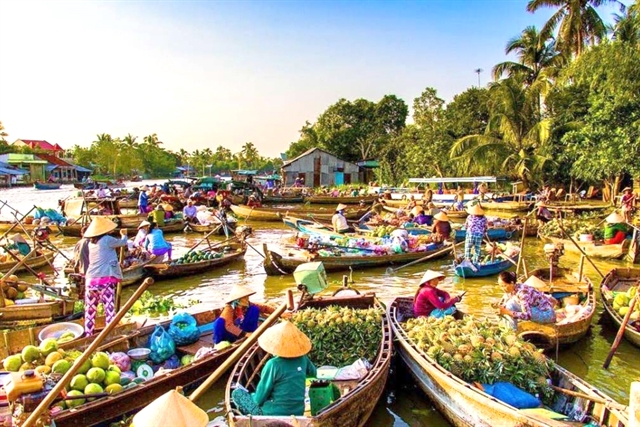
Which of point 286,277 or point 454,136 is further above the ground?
point 454,136

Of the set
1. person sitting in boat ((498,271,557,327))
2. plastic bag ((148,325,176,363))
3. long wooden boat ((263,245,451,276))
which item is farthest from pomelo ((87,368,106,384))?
long wooden boat ((263,245,451,276))

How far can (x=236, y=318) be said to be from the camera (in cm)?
641

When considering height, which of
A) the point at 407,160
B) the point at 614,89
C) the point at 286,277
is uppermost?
the point at 614,89

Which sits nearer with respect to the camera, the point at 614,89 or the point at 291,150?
the point at 614,89

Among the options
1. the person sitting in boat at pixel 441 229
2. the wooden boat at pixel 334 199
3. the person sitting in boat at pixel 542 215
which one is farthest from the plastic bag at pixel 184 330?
the wooden boat at pixel 334 199

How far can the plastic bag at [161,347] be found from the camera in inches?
250

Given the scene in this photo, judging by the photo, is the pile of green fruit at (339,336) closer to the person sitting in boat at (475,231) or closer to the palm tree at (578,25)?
the person sitting in boat at (475,231)

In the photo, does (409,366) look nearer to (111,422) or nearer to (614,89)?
(111,422)

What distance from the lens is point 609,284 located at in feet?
31.9

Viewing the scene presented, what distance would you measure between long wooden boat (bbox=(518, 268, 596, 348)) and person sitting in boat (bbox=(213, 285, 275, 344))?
3.68 meters

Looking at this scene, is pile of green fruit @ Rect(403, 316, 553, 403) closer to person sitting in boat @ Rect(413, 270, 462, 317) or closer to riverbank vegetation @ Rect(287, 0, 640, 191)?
person sitting in boat @ Rect(413, 270, 462, 317)

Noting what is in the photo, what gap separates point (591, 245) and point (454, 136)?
21.6 m

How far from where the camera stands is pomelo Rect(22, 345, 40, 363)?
17.3 feet

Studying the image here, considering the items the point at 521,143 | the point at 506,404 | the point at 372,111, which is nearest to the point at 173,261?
the point at 506,404
